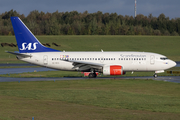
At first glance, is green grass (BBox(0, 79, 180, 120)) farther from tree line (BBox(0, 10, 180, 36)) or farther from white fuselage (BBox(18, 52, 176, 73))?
tree line (BBox(0, 10, 180, 36))

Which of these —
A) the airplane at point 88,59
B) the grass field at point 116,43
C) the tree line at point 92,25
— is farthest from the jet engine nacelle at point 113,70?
the tree line at point 92,25

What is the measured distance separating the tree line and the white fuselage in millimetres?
108410

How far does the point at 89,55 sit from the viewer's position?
46469 millimetres

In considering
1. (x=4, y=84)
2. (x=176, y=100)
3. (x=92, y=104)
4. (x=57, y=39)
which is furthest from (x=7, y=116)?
(x=57, y=39)

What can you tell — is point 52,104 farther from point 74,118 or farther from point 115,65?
point 115,65

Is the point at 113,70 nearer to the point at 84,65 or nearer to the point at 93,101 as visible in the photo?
the point at 84,65

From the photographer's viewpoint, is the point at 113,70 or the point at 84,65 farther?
the point at 84,65

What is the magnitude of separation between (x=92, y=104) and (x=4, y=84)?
1742 centimetres

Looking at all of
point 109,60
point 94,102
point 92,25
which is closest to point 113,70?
point 109,60

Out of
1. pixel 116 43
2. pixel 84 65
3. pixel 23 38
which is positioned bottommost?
pixel 84 65

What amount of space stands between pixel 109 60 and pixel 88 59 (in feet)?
10.3

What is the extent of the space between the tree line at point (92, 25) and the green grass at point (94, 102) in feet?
398

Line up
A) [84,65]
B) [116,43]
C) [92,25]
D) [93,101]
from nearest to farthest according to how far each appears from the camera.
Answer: [93,101]
[84,65]
[116,43]
[92,25]

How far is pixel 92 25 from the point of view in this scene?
529ft
